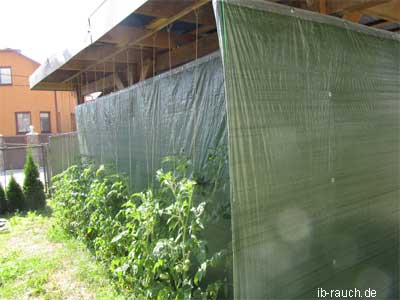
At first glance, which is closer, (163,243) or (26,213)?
(163,243)

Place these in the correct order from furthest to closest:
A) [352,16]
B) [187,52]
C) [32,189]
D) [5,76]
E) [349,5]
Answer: [5,76] → [32,189] → [187,52] → [352,16] → [349,5]

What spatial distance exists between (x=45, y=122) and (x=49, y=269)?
14653mm

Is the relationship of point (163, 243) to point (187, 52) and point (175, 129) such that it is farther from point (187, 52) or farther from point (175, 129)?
point (187, 52)

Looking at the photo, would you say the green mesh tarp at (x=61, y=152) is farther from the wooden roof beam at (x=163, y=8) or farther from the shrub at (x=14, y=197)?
the wooden roof beam at (x=163, y=8)

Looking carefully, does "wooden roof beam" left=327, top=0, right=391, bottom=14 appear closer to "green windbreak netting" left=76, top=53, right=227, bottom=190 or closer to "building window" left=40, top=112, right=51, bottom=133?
"green windbreak netting" left=76, top=53, right=227, bottom=190

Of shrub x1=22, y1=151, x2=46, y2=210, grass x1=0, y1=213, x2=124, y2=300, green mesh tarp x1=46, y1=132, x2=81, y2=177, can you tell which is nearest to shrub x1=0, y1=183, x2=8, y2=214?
shrub x1=22, y1=151, x2=46, y2=210

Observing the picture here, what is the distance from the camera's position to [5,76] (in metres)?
15.4

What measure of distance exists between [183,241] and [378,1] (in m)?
2.06

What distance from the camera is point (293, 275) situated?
70.9 inches

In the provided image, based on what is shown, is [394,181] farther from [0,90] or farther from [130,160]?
[0,90]

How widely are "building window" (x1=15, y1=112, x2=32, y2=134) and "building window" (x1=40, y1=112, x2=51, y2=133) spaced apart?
541 millimetres

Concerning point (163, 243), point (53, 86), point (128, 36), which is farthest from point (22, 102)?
point (163, 243)

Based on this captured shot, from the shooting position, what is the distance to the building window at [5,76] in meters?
15.4

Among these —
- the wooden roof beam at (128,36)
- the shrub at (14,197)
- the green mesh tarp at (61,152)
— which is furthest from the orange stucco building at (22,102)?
the wooden roof beam at (128,36)
